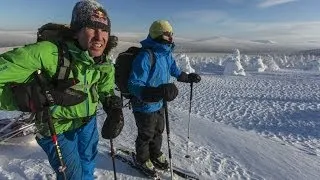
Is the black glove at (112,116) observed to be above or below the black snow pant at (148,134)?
above

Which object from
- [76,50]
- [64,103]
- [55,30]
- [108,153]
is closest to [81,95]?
[64,103]

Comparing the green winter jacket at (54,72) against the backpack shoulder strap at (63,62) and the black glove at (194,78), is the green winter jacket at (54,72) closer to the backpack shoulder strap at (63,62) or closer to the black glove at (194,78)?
the backpack shoulder strap at (63,62)

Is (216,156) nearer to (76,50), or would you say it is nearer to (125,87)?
(125,87)

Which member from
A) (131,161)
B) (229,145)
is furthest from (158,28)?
(229,145)

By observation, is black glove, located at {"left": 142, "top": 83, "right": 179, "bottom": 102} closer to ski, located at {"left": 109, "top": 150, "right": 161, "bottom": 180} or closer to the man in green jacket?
the man in green jacket

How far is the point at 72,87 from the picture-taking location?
9.88 ft

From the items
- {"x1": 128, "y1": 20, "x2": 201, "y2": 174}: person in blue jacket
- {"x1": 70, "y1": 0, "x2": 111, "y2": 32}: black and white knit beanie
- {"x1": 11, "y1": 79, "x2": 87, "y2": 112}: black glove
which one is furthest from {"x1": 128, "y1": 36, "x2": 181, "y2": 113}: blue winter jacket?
{"x1": 11, "y1": 79, "x2": 87, "y2": 112}: black glove

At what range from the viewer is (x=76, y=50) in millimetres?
2965

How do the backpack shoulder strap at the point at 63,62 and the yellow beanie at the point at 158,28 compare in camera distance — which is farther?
the yellow beanie at the point at 158,28

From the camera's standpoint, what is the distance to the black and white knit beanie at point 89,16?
3.05 m

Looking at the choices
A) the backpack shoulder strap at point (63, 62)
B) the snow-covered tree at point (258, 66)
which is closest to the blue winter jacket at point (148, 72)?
the backpack shoulder strap at point (63, 62)

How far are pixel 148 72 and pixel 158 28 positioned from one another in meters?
0.61

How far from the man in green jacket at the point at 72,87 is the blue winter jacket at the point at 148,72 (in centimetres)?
76

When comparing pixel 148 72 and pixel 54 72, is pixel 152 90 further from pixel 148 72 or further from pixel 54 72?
pixel 54 72
